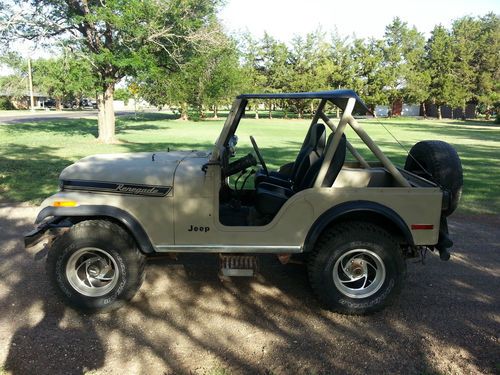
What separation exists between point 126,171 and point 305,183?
1.59 meters

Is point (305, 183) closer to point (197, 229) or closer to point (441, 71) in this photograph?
point (197, 229)

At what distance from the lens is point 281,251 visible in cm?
379

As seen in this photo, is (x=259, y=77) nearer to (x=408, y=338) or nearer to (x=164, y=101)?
(x=164, y=101)

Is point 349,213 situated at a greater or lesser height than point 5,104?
lesser

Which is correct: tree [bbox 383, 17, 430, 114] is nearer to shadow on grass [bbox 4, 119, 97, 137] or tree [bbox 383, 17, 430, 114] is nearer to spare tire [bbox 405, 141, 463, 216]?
shadow on grass [bbox 4, 119, 97, 137]

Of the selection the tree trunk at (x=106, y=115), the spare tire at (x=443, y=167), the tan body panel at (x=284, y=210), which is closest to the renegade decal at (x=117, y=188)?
the tan body panel at (x=284, y=210)

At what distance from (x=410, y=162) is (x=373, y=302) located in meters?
1.82

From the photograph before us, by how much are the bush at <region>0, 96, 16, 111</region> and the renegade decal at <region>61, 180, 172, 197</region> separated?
73.0 m

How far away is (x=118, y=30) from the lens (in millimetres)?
17172

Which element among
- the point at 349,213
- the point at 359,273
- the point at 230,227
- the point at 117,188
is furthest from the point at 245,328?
the point at 117,188

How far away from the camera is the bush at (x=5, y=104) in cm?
6700

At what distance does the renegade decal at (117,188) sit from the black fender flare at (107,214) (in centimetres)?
16

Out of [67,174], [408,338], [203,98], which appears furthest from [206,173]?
[203,98]

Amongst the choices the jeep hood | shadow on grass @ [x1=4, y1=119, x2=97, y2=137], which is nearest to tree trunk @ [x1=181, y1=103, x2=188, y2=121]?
shadow on grass @ [x1=4, y1=119, x2=97, y2=137]
